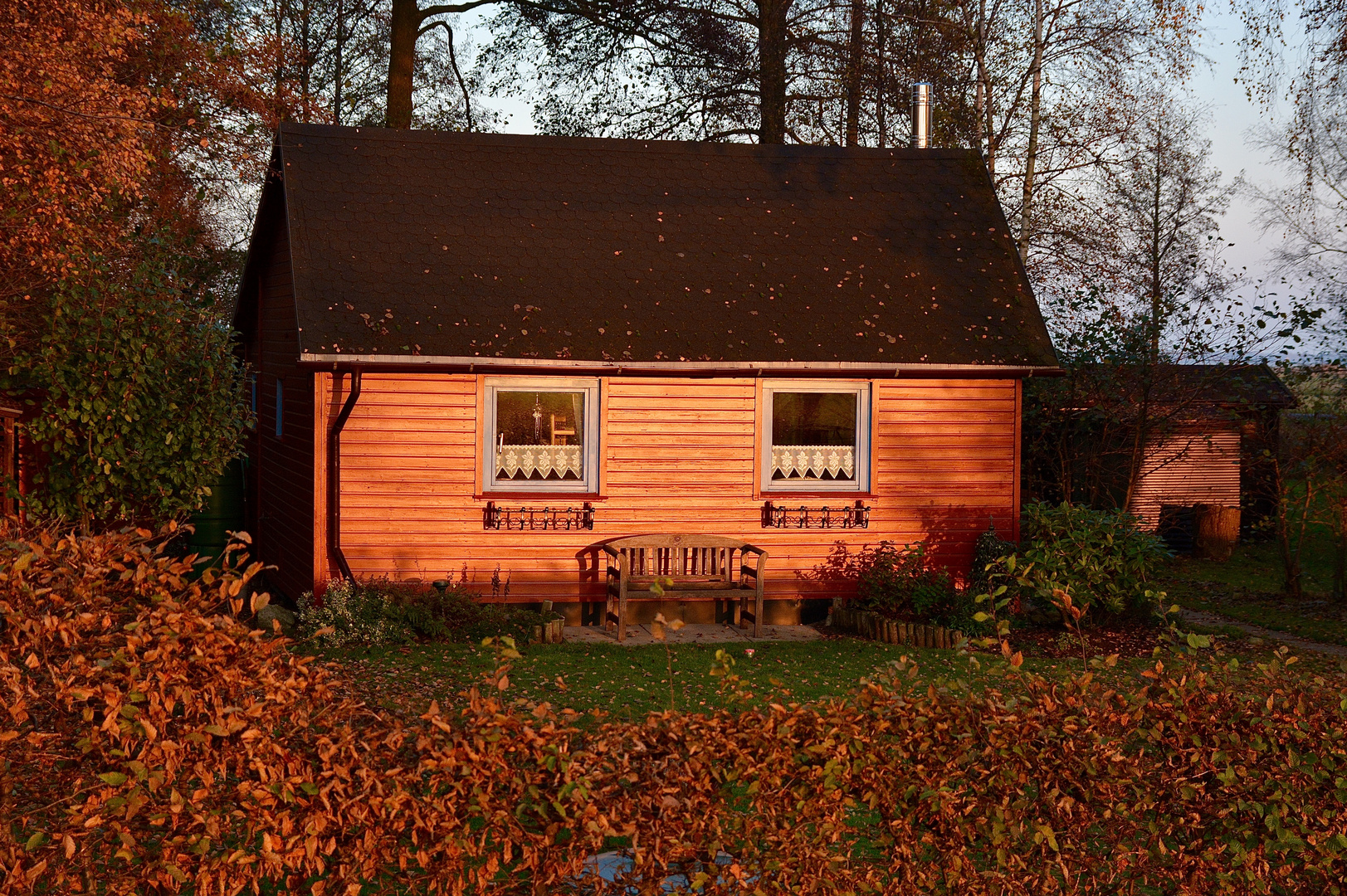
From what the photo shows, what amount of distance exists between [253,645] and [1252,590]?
17.1 m

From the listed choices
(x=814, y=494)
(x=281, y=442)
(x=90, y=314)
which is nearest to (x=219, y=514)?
(x=281, y=442)

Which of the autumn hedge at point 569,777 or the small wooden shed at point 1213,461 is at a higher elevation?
the small wooden shed at point 1213,461

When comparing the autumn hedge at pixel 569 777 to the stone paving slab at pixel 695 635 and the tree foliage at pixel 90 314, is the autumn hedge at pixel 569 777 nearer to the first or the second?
the stone paving slab at pixel 695 635

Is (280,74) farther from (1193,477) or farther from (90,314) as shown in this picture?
(1193,477)

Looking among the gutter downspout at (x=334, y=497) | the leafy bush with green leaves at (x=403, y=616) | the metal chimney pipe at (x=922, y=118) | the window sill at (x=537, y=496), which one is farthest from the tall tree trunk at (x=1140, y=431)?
the gutter downspout at (x=334, y=497)

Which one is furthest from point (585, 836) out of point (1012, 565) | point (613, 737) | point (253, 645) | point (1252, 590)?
point (1252, 590)

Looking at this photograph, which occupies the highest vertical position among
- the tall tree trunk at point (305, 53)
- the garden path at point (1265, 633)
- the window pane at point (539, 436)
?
the tall tree trunk at point (305, 53)

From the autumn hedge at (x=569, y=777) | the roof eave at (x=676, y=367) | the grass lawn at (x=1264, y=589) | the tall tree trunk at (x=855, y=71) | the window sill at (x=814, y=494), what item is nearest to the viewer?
the autumn hedge at (x=569, y=777)

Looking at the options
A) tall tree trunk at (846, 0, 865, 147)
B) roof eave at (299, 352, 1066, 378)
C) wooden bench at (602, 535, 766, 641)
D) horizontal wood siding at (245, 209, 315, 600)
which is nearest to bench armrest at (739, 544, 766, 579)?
wooden bench at (602, 535, 766, 641)

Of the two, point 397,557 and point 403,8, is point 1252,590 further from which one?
point 403,8

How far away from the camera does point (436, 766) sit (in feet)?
13.0

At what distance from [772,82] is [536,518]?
16693 millimetres

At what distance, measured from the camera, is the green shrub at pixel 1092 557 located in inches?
550

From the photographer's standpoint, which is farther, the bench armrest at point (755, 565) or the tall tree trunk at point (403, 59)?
the tall tree trunk at point (403, 59)
